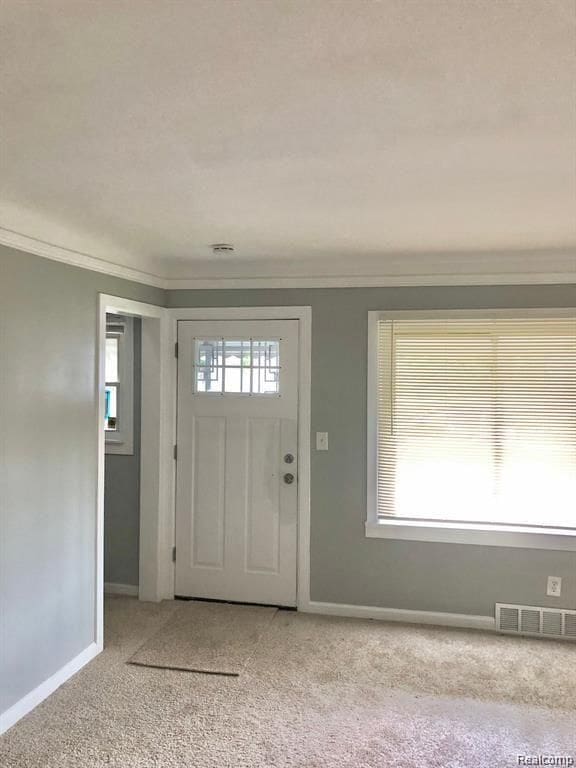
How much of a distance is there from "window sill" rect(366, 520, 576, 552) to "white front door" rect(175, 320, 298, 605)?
0.64 meters

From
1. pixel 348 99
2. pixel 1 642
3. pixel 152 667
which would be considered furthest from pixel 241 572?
pixel 348 99

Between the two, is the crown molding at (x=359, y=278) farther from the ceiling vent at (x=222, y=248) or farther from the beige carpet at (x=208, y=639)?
the beige carpet at (x=208, y=639)

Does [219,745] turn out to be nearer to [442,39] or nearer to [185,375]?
[185,375]

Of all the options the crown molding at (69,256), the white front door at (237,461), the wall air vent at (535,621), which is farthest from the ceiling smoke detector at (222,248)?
the wall air vent at (535,621)

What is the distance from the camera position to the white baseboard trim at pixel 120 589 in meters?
4.43

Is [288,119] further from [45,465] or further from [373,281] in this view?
[373,281]

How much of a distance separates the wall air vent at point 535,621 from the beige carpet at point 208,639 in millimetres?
1449

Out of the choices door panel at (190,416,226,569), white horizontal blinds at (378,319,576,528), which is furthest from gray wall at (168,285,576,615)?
door panel at (190,416,226,569)

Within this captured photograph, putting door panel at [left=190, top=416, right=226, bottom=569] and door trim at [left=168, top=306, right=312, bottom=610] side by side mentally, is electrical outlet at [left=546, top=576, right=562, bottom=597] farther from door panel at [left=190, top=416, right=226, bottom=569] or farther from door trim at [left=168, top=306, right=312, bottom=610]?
door panel at [left=190, top=416, right=226, bottom=569]

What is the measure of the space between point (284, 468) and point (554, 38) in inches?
126

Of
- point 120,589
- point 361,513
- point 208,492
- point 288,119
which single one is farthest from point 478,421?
point 120,589

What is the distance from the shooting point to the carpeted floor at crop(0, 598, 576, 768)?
256 cm

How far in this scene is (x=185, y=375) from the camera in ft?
14.2

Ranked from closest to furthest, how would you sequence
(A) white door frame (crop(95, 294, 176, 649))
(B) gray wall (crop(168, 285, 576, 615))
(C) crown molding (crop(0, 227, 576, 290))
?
(C) crown molding (crop(0, 227, 576, 290)), (B) gray wall (crop(168, 285, 576, 615)), (A) white door frame (crop(95, 294, 176, 649))
